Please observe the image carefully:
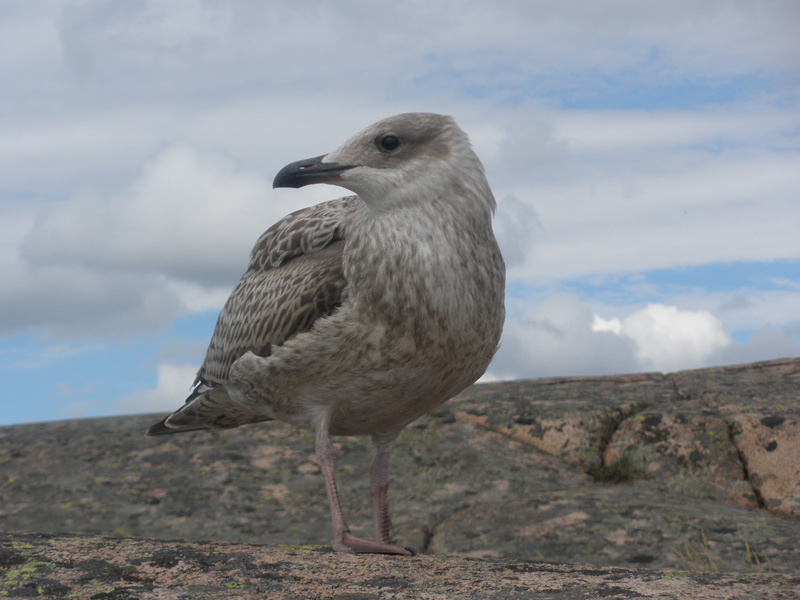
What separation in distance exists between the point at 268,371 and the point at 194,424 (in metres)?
1.68

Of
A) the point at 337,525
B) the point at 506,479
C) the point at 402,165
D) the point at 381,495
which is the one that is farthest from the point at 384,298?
the point at 506,479

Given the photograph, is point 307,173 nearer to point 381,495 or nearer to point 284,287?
point 284,287

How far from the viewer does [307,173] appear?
398cm

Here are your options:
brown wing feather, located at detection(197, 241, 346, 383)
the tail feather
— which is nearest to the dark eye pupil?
brown wing feather, located at detection(197, 241, 346, 383)

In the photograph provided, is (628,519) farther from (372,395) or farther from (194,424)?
(194,424)

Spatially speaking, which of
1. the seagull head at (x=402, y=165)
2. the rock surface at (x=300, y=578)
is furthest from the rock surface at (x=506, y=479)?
the seagull head at (x=402, y=165)

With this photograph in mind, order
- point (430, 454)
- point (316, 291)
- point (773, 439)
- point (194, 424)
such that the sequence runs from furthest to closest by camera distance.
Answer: point (430, 454)
point (773, 439)
point (194, 424)
point (316, 291)

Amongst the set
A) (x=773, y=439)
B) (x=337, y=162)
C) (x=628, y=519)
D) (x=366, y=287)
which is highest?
(x=337, y=162)

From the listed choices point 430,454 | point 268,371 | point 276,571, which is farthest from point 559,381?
point 276,571

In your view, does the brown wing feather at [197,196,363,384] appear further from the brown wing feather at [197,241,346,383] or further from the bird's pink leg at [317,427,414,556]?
the bird's pink leg at [317,427,414,556]

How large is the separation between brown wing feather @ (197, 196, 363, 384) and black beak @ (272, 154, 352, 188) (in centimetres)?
33

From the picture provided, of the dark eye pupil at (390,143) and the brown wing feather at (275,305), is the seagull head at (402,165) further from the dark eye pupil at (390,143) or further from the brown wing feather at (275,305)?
the brown wing feather at (275,305)

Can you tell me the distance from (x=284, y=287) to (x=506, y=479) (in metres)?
3.55

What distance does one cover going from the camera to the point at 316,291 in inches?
155
